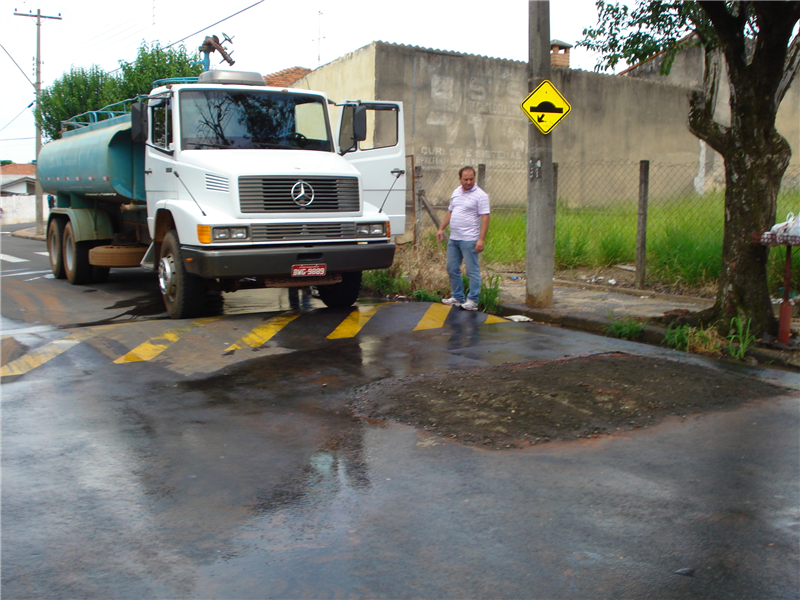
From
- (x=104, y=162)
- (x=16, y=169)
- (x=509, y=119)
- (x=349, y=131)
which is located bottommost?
(x=104, y=162)

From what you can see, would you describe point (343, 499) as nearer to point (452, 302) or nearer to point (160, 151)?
point (452, 302)

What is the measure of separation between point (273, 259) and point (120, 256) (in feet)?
14.7

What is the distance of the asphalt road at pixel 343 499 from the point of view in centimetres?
300

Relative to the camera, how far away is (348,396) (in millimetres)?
5703

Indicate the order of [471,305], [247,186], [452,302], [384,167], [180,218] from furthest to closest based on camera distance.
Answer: [384,167], [452,302], [471,305], [180,218], [247,186]

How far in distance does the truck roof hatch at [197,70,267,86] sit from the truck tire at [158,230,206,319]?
7.15 ft

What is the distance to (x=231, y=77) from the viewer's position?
9.68 m

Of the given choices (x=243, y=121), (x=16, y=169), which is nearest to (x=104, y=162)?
(x=243, y=121)

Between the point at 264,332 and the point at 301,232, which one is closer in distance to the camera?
the point at 264,332

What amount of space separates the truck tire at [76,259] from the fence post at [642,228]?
29.4 feet

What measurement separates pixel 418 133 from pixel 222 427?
15.4 m

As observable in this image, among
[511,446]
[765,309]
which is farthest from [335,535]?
[765,309]

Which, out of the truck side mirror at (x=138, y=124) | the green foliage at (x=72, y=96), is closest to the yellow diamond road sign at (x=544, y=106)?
the truck side mirror at (x=138, y=124)

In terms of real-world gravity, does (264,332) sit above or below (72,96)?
below
